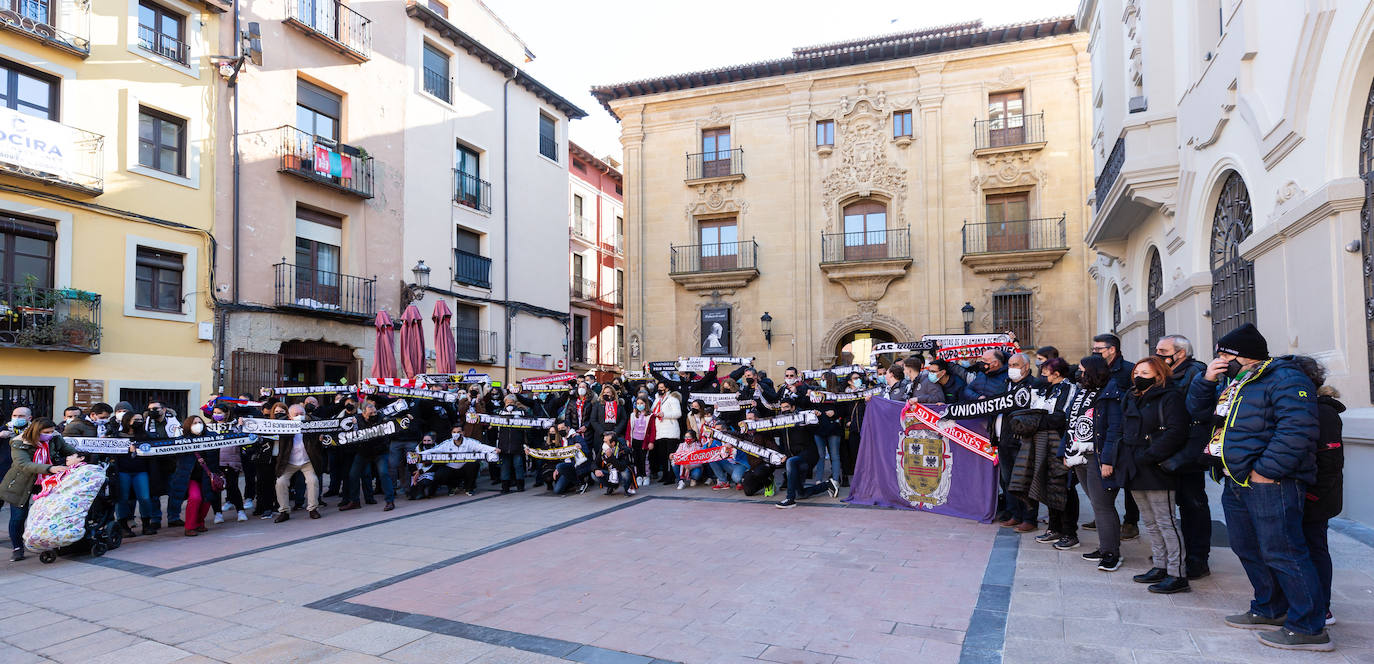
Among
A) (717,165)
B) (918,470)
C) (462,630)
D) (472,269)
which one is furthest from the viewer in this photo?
(717,165)

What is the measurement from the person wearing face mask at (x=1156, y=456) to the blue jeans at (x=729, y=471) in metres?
5.96

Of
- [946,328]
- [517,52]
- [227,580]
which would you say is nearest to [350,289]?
[517,52]

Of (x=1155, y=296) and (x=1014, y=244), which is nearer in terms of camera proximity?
(x=1155, y=296)

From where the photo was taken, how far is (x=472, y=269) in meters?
23.3

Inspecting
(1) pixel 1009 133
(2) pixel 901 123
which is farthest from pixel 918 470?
(2) pixel 901 123

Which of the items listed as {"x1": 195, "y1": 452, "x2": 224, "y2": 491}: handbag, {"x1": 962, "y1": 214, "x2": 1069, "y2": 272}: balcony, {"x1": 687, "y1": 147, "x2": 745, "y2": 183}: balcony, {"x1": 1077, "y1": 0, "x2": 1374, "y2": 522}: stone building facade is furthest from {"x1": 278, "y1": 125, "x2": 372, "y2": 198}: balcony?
{"x1": 962, "y1": 214, "x2": 1069, "y2": 272}: balcony

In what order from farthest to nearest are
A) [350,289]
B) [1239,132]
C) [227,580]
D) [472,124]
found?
[472,124] < [350,289] < [1239,132] < [227,580]

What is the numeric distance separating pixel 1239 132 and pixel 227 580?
41.8 feet

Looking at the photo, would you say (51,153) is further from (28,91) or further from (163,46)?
(163,46)

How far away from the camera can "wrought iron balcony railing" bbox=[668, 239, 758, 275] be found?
25.9m

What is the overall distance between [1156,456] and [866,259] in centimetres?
1949

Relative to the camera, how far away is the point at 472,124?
77.9 feet

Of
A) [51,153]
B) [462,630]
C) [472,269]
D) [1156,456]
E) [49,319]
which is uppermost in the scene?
[51,153]

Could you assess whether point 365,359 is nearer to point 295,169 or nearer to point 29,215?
point 295,169
